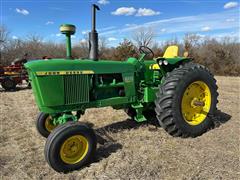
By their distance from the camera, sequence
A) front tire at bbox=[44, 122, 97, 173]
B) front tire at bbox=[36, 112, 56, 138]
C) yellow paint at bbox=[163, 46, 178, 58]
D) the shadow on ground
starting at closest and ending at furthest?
front tire at bbox=[44, 122, 97, 173] < the shadow on ground < front tire at bbox=[36, 112, 56, 138] < yellow paint at bbox=[163, 46, 178, 58]

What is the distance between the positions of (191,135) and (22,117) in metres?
4.22

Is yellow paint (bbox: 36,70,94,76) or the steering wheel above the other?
the steering wheel

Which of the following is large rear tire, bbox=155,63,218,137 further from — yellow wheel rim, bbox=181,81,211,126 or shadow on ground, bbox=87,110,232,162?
shadow on ground, bbox=87,110,232,162

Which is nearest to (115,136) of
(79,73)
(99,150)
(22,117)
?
(99,150)

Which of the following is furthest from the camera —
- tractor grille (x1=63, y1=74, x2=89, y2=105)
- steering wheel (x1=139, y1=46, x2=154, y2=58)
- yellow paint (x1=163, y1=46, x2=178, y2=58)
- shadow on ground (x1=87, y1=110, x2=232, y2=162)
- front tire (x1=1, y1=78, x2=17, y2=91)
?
front tire (x1=1, y1=78, x2=17, y2=91)

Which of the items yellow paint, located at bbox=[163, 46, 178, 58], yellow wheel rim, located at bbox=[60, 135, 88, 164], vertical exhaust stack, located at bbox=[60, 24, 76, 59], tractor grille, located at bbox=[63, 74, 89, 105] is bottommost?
yellow wheel rim, located at bbox=[60, 135, 88, 164]

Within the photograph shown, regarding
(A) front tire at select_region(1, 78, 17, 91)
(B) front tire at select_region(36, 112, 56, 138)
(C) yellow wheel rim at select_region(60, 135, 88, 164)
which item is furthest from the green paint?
(A) front tire at select_region(1, 78, 17, 91)

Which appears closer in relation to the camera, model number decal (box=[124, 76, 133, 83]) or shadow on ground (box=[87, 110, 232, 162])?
shadow on ground (box=[87, 110, 232, 162])

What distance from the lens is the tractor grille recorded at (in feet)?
13.9

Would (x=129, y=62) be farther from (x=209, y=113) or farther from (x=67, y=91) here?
(x=209, y=113)

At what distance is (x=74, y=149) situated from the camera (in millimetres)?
3877

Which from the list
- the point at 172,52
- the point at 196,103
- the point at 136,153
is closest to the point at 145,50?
the point at 172,52

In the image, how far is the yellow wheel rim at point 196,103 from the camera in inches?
202

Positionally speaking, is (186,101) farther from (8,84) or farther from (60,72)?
(8,84)
